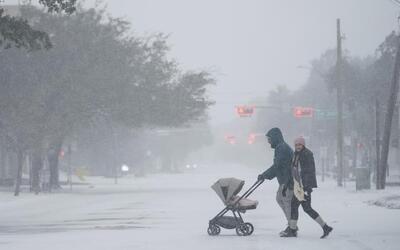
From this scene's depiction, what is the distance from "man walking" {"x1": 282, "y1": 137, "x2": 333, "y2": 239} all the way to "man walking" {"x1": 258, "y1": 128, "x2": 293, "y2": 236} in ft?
0.44

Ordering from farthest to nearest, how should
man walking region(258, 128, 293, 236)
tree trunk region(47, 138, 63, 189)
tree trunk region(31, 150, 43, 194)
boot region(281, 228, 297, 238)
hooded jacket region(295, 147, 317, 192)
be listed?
tree trunk region(47, 138, 63, 189)
tree trunk region(31, 150, 43, 194)
man walking region(258, 128, 293, 236)
hooded jacket region(295, 147, 317, 192)
boot region(281, 228, 297, 238)

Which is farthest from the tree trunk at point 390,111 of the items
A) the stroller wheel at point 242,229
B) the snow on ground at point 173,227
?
the stroller wheel at point 242,229

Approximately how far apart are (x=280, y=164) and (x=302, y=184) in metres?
0.58

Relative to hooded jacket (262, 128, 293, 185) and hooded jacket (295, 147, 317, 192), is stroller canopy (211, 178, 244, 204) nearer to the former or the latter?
hooded jacket (262, 128, 293, 185)

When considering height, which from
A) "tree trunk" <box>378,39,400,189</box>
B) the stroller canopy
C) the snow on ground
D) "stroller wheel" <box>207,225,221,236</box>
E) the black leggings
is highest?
"tree trunk" <box>378,39,400,189</box>

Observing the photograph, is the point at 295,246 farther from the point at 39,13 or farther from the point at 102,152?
the point at 102,152

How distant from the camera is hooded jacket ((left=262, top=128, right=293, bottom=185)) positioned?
779 inches

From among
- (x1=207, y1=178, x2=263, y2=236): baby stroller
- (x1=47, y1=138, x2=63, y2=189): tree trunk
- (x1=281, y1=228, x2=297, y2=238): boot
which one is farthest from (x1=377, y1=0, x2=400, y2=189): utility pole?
(x1=281, y1=228, x2=297, y2=238): boot

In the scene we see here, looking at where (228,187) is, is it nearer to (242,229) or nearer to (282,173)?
(242,229)

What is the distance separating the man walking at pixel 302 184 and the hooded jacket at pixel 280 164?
0.48 feet

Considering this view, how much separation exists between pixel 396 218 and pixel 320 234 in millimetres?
5439

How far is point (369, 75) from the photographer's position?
90125mm

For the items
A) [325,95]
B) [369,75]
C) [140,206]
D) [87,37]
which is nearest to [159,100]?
[87,37]

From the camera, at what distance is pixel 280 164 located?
65.3 feet
